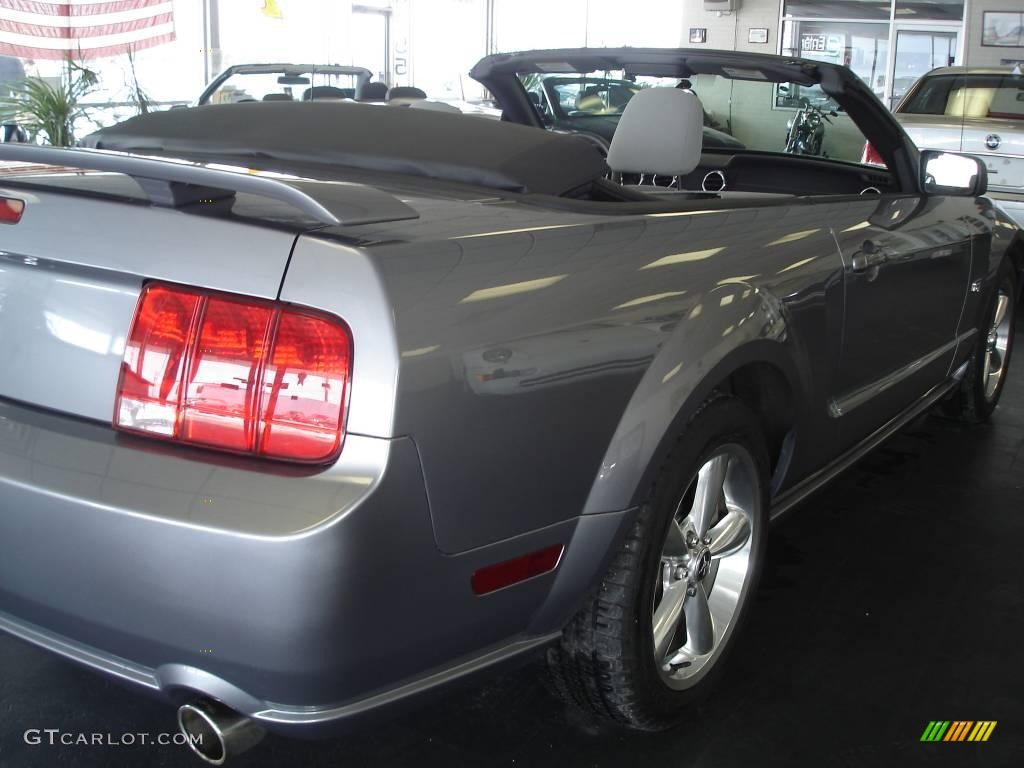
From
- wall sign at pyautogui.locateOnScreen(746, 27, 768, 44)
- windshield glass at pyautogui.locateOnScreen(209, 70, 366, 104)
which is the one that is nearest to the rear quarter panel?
windshield glass at pyautogui.locateOnScreen(209, 70, 366, 104)

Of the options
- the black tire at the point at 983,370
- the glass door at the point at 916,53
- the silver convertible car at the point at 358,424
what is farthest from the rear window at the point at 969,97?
the glass door at the point at 916,53

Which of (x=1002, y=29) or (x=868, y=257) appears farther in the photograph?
(x=1002, y=29)

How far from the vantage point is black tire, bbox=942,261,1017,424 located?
3860 mm

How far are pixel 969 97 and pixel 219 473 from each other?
25.4ft

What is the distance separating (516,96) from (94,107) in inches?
207

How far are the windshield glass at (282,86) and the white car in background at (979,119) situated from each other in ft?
14.7

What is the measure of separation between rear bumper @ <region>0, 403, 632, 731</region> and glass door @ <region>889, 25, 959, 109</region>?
15.7 metres

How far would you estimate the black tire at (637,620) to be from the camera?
180 centimetres

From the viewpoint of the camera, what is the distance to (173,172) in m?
1.42

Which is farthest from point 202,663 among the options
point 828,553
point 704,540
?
point 828,553

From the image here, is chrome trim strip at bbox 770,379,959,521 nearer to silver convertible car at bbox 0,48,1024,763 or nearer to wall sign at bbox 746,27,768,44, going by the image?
silver convertible car at bbox 0,48,1024,763

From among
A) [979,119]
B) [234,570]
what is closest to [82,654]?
[234,570]

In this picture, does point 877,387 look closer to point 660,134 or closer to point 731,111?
point 660,134

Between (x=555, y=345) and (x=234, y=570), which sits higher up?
(x=555, y=345)
